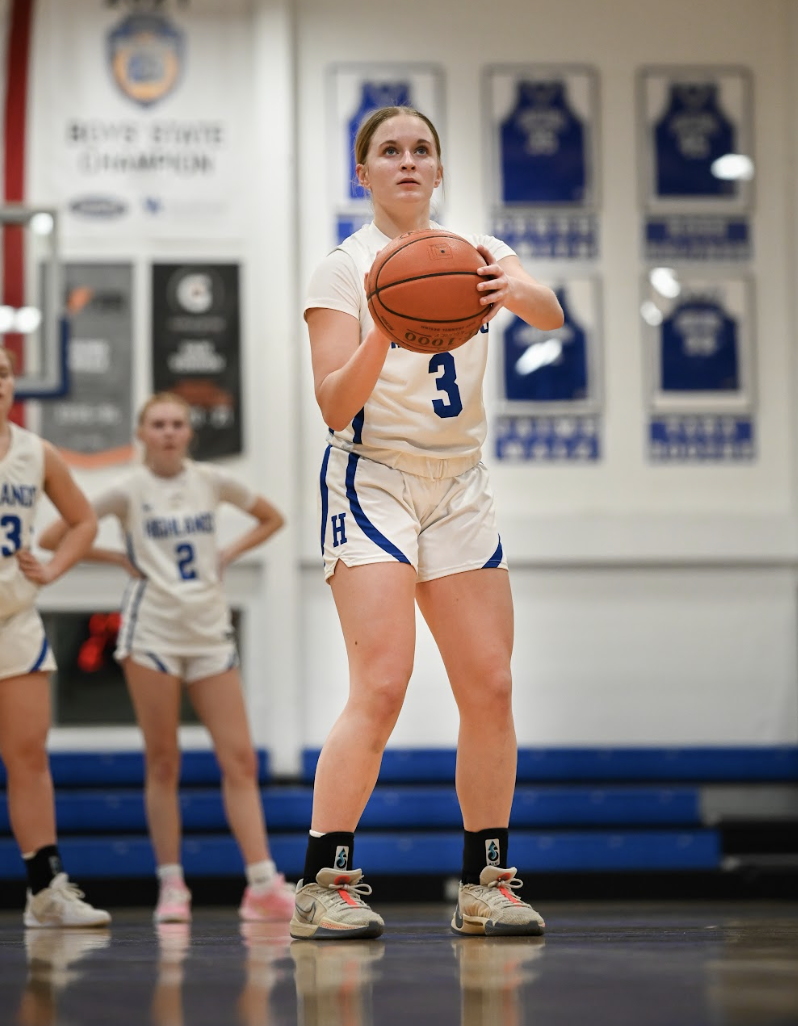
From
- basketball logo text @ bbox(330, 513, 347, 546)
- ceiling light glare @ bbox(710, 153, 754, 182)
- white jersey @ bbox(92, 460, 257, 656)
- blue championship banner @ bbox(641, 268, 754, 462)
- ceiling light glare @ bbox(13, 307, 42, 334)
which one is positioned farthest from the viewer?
ceiling light glare @ bbox(710, 153, 754, 182)

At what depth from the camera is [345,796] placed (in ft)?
8.68

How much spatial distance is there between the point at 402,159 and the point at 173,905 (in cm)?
291

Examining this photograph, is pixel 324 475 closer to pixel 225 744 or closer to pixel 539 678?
pixel 225 744

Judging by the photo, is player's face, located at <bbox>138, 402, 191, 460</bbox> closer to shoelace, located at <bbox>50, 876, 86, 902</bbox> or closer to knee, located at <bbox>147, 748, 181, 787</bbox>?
knee, located at <bbox>147, 748, 181, 787</bbox>

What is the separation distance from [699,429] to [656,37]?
7.36 ft

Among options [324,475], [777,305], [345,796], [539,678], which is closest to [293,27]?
[777,305]

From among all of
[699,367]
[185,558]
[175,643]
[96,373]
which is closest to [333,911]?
[175,643]

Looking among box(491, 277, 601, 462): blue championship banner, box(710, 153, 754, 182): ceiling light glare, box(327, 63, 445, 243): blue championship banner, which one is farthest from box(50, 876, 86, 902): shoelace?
box(710, 153, 754, 182): ceiling light glare

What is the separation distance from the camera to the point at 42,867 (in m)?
3.86

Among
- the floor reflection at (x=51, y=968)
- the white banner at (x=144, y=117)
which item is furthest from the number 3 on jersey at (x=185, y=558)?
the white banner at (x=144, y=117)

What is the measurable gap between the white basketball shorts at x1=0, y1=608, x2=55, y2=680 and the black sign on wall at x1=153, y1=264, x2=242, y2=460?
10.7ft

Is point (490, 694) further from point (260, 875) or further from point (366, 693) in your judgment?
point (260, 875)

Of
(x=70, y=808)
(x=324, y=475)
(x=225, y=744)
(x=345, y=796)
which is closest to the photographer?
(x=345, y=796)

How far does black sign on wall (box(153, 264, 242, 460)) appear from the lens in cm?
709
